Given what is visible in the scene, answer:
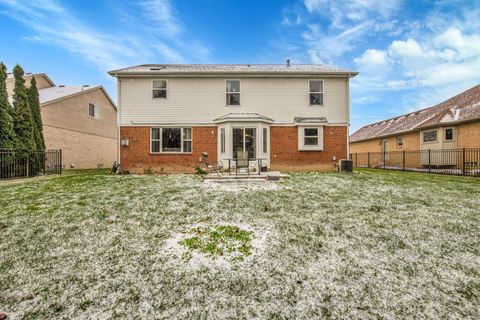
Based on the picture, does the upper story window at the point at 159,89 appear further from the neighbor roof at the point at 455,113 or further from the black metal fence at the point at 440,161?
the neighbor roof at the point at 455,113

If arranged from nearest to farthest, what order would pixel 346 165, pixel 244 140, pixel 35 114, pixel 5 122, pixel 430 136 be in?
pixel 5 122 < pixel 244 140 < pixel 346 165 < pixel 35 114 < pixel 430 136

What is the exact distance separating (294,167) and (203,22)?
41.5ft

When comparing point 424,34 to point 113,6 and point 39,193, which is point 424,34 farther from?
point 39,193

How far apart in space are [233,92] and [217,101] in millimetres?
1065

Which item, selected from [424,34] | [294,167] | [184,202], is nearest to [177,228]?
[184,202]

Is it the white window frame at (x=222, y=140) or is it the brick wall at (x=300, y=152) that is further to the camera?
the brick wall at (x=300, y=152)

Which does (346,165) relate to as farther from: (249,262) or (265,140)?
(249,262)

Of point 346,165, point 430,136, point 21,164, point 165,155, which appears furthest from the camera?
point 430,136

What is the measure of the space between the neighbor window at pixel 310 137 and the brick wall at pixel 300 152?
0.47m

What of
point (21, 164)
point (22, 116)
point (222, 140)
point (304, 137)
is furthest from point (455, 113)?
point (22, 116)

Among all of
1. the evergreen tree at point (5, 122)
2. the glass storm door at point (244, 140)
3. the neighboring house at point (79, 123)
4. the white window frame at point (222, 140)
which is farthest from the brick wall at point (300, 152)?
the neighboring house at point (79, 123)

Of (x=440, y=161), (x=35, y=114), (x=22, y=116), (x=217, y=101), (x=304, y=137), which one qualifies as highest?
(x=217, y=101)

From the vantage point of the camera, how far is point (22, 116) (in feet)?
39.5

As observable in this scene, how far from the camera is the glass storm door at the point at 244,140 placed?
12.3m
